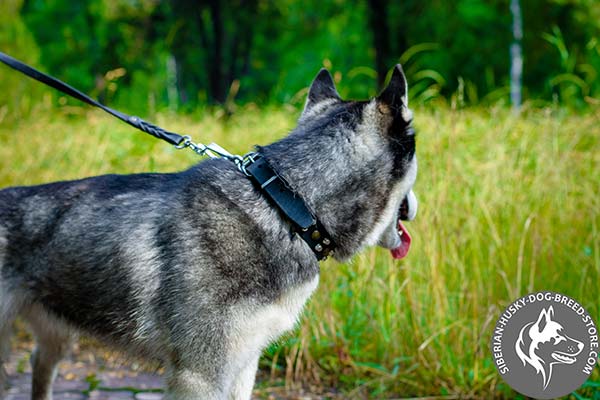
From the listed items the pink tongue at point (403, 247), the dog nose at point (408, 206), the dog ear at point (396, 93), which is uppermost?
the dog ear at point (396, 93)

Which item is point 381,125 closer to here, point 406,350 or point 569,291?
point 406,350

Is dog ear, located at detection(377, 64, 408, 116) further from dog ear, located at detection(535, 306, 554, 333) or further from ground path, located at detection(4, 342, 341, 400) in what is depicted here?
ground path, located at detection(4, 342, 341, 400)

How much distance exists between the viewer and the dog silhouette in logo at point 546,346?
3.61 meters

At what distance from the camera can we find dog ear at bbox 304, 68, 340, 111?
10.8ft

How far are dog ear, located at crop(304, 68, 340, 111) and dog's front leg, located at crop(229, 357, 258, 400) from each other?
1.27m

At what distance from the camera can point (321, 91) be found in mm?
3314

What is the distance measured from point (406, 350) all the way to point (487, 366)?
0.50 m

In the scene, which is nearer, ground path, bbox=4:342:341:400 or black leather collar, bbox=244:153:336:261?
black leather collar, bbox=244:153:336:261

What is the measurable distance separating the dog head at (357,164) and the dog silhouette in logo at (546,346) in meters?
1.32

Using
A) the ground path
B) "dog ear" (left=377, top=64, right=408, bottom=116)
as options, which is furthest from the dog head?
the ground path

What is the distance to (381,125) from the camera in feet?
9.46

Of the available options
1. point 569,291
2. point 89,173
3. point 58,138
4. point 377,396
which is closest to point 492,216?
point 569,291

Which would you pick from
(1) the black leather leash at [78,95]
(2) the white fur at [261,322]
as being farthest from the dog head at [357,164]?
(1) the black leather leash at [78,95]

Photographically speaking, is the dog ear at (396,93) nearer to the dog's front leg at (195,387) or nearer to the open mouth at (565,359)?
the dog's front leg at (195,387)
